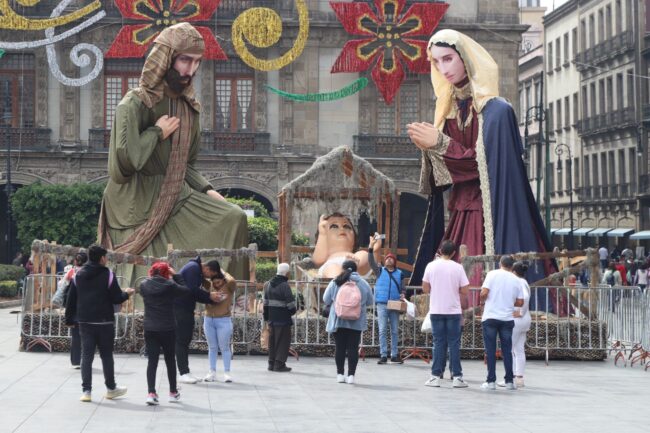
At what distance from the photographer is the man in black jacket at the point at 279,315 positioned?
17.3m

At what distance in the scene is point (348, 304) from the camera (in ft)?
53.1

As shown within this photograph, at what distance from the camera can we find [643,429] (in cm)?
1239

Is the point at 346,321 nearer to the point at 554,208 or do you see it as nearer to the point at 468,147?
the point at 468,147

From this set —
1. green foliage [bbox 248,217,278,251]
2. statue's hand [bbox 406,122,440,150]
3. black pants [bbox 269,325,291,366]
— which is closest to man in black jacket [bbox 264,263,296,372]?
black pants [bbox 269,325,291,366]

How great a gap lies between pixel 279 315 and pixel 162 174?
3928 mm

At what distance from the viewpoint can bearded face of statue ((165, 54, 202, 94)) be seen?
Answer: 784 inches

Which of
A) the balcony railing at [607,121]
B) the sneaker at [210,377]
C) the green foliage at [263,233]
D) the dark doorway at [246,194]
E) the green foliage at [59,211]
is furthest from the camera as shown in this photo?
the balcony railing at [607,121]

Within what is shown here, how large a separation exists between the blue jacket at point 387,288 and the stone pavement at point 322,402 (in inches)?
37.9

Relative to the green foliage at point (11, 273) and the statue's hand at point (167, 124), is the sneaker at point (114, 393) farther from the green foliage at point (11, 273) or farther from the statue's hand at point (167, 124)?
the green foliage at point (11, 273)

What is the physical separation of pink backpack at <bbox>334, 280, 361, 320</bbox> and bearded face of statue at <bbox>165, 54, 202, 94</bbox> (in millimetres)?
5264

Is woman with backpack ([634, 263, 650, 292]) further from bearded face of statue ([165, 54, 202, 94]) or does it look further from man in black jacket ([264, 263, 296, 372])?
man in black jacket ([264, 263, 296, 372])

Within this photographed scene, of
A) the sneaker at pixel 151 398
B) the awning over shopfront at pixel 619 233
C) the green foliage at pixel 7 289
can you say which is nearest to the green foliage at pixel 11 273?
the green foliage at pixel 7 289

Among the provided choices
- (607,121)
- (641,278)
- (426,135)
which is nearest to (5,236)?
(641,278)

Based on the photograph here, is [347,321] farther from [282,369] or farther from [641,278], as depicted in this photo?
[641,278]
